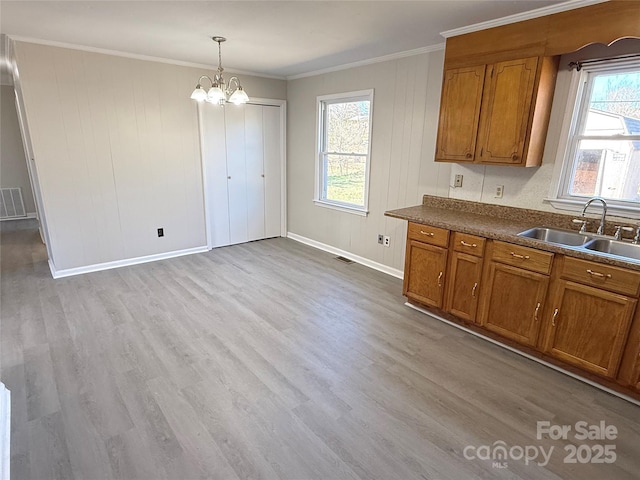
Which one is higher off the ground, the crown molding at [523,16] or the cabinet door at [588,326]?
the crown molding at [523,16]

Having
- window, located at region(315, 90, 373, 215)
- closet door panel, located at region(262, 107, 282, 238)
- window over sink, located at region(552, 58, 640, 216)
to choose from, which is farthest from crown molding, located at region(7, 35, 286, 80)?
window over sink, located at region(552, 58, 640, 216)

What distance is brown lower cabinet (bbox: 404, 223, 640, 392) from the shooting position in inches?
83.1

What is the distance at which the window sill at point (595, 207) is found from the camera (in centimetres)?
244

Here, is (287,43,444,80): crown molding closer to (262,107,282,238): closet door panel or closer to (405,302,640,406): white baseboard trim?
(262,107,282,238): closet door panel

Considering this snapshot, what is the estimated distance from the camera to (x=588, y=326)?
2.24 m

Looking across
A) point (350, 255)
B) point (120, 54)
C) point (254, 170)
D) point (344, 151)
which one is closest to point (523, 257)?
point (350, 255)

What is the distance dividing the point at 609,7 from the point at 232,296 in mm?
3631

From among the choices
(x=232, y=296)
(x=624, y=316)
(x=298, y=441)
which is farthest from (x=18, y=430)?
(x=624, y=316)

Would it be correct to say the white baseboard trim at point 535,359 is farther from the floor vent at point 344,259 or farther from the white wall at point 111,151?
the white wall at point 111,151

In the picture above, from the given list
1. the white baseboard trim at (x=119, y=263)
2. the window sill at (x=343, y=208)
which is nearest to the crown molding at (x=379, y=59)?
the window sill at (x=343, y=208)

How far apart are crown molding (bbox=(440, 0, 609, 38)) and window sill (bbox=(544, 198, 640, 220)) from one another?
51.6 inches

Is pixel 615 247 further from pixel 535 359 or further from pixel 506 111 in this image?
pixel 506 111

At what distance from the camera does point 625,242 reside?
2387 millimetres

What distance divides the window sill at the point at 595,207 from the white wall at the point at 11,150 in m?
8.25
